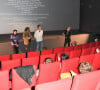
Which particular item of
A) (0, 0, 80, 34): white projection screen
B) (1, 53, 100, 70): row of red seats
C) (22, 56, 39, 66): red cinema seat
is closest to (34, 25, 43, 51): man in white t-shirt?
→ (0, 0, 80, 34): white projection screen

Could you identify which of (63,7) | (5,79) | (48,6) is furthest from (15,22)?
(5,79)

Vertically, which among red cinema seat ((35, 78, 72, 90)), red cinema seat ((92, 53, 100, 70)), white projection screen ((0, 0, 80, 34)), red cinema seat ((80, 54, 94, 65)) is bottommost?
red cinema seat ((92, 53, 100, 70))

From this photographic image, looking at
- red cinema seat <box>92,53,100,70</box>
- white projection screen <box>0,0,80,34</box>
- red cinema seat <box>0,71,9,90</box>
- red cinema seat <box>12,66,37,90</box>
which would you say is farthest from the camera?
white projection screen <box>0,0,80,34</box>

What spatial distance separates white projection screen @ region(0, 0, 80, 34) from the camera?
30.4ft

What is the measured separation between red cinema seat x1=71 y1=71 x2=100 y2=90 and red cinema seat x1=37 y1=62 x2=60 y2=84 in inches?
35.1

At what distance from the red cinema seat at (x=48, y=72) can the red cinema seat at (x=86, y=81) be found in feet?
2.92

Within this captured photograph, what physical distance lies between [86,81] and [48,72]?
39.4 inches

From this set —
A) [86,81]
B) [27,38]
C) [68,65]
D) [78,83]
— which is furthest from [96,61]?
[27,38]

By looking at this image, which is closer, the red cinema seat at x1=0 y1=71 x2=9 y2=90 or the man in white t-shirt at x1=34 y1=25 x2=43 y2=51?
the red cinema seat at x1=0 y1=71 x2=9 y2=90

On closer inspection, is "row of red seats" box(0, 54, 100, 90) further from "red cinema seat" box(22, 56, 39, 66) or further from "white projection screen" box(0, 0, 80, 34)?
"white projection screen" box(0, 0, 80, 34)

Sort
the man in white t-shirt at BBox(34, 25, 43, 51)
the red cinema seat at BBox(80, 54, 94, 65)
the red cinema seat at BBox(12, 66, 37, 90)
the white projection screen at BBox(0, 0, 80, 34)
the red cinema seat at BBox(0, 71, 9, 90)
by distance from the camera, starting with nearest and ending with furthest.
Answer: the red cinema seat at BBox(0, 71, 9, 90) < the red cinema seat at BBox(12, 66, 37, 90) < the red cinema seat at BBox(80, 54, 94, 65) < the man in white t-shirt at BBox(34, 25, 43, 51) < the white projection screen at BBox(0, 0, 80, 34)

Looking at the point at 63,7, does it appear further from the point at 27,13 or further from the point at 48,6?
the point at 27,13

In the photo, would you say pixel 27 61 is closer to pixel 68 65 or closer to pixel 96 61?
pixel 68 65

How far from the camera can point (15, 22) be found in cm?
954
